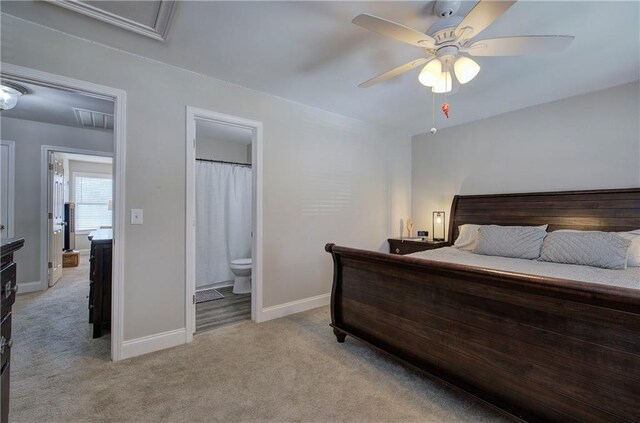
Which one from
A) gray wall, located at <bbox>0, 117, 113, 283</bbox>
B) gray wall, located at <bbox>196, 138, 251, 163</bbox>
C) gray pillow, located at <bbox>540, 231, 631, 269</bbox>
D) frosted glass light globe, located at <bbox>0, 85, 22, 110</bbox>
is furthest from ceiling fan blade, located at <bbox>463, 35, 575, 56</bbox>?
gray wall, located at <bbox>0, 117, 113, 283</bbox>

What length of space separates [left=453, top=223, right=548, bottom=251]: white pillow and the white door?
5.55 m

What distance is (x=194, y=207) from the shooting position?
8.57 feet

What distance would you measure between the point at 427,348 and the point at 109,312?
2.71 metres

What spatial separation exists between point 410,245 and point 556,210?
1611mm

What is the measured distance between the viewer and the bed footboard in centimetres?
119

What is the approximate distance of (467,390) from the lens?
160 cm

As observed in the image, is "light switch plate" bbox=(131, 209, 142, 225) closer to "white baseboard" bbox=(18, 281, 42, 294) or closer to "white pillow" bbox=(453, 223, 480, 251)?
"white baseboard" bbox=(18, 281, 42, 294)

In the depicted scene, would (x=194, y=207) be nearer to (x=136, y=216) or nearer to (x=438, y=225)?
(x=136, y=216)

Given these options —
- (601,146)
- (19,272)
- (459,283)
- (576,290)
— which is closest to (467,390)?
(459,283)

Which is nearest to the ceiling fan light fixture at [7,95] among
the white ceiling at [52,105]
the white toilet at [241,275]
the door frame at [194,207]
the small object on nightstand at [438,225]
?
the white ceiling at [52,105]

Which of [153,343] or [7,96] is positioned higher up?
[7,96]

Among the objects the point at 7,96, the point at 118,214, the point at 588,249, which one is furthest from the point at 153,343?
the point at 588,249

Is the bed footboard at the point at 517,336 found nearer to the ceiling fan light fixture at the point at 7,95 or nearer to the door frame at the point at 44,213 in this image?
the ceiling fan light fixture at the point at 7,95

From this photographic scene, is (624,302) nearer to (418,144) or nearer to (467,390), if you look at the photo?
(467,390)
